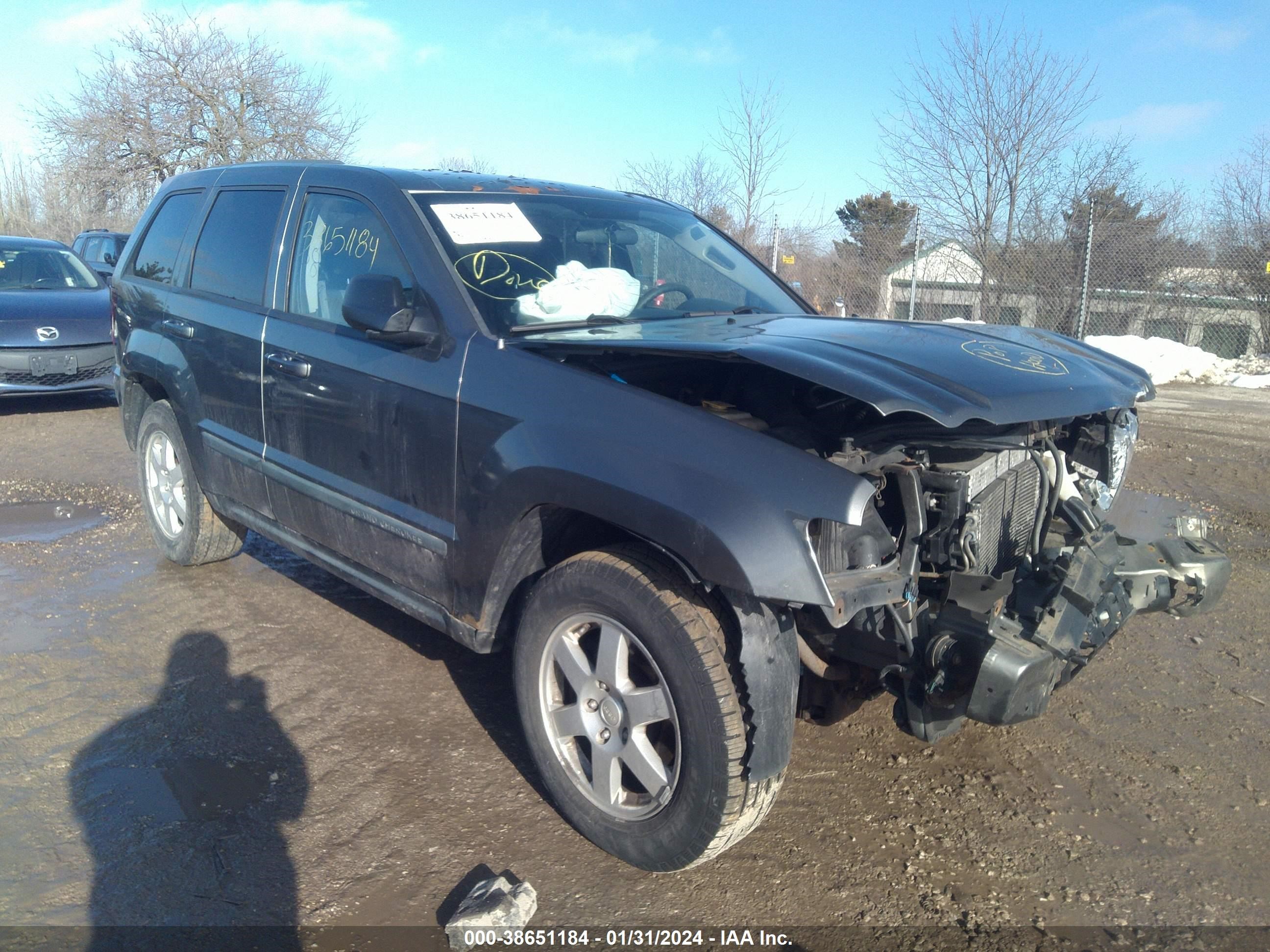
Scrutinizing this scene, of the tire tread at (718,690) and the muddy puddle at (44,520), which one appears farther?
the muddy puddle at (44,520)

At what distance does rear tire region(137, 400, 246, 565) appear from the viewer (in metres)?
4.73

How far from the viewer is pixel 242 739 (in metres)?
3.35

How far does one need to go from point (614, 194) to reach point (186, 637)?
273 cm

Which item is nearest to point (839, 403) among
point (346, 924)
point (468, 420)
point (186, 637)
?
point (468, 420)

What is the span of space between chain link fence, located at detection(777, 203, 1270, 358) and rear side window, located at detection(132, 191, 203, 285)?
8.45m

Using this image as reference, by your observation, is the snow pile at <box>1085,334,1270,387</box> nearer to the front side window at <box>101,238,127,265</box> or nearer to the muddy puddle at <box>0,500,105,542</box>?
the muddy puddle at <box>0,500,105,542</box>

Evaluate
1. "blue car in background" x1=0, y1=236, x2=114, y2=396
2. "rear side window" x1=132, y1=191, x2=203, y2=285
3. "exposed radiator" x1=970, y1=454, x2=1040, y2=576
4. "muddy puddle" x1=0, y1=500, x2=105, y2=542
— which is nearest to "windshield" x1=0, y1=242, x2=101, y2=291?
"blue car in background" x1=0, y1=236, x2=114, y2=396

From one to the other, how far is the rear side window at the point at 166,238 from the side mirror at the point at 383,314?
6.80ft

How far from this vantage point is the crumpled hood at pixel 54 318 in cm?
872

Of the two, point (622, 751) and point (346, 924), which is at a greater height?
point (622, 751)

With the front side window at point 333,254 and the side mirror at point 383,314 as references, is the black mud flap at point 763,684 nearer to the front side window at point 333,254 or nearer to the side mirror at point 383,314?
the side mirror at point 383,314

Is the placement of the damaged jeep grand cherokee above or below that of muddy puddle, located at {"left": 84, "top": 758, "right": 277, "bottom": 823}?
above

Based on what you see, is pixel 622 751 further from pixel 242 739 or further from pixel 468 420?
pixel 242 739

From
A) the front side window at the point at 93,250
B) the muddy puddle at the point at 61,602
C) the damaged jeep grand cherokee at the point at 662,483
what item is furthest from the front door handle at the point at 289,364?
the front side window at the point at 93,250
